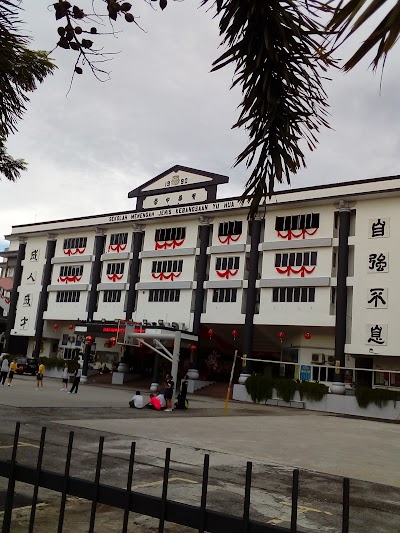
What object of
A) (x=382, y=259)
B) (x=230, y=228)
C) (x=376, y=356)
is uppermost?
(x=230, y=228)

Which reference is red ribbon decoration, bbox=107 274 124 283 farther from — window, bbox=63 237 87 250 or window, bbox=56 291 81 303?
window, bbox=63 237 87 250

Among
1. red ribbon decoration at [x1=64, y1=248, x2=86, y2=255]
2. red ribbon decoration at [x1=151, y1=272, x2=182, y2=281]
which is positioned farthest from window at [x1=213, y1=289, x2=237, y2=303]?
red ribbon decoration at [x1=64, y1=248, x2=86, y2=255]

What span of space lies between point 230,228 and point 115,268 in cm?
1215

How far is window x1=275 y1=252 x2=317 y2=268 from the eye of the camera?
37.3 metres

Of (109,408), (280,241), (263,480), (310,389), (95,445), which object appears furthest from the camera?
(280,241)

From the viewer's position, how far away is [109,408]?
73.9 feet

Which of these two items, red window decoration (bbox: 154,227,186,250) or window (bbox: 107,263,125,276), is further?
window (bbox: 107,263,125,276)

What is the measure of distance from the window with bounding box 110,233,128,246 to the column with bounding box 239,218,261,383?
13.2 m

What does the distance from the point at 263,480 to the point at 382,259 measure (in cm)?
2716

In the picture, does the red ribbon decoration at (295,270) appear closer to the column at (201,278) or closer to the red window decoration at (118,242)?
the column at (201,278)

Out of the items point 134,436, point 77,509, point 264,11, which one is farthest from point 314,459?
point 264,11

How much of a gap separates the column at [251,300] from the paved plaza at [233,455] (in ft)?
51.2

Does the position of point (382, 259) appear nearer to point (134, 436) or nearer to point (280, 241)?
point (280, 241)

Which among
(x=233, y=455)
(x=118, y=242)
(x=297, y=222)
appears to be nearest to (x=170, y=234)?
(x=118, y=242)
